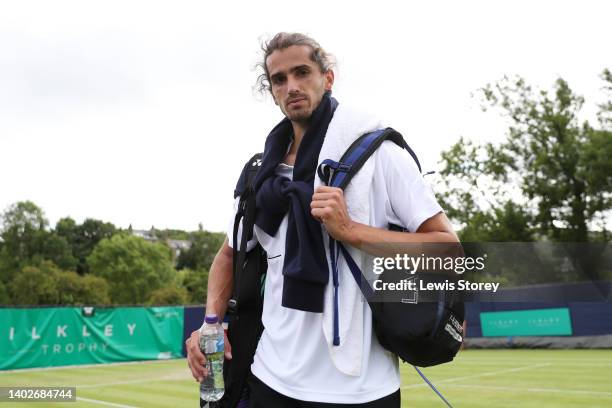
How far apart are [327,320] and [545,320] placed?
1908 cm

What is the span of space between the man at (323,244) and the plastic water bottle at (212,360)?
3cm

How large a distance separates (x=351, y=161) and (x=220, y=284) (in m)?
0.82

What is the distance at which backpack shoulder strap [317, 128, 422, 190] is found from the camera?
6.02 feet

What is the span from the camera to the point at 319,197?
178 centimetres

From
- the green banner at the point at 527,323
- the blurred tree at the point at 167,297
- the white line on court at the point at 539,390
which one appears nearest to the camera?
the white line on court at the point at 539,390

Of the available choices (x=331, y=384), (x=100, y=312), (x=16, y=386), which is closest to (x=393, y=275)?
(x=331, y=384)

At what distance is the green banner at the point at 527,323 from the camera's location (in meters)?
18.8

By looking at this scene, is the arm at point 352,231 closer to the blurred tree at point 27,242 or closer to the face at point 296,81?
the face at point 296,81

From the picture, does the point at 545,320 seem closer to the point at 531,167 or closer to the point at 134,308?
the point at 134,308

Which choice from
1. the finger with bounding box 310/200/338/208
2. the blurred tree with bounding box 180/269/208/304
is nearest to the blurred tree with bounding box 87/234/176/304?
the blurred tree with bounding box 180/269/208/304

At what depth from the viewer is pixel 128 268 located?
6675 cm

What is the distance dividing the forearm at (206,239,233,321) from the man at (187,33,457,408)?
0.21m

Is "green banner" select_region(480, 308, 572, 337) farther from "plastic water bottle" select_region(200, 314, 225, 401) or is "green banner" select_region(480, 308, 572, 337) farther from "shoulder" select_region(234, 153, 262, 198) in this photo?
"plastic water bottle" select_region(200, 314, 225, 401)

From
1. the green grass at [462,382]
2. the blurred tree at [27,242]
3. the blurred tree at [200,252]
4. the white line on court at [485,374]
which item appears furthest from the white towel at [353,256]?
the blurred tree at [200,252]
